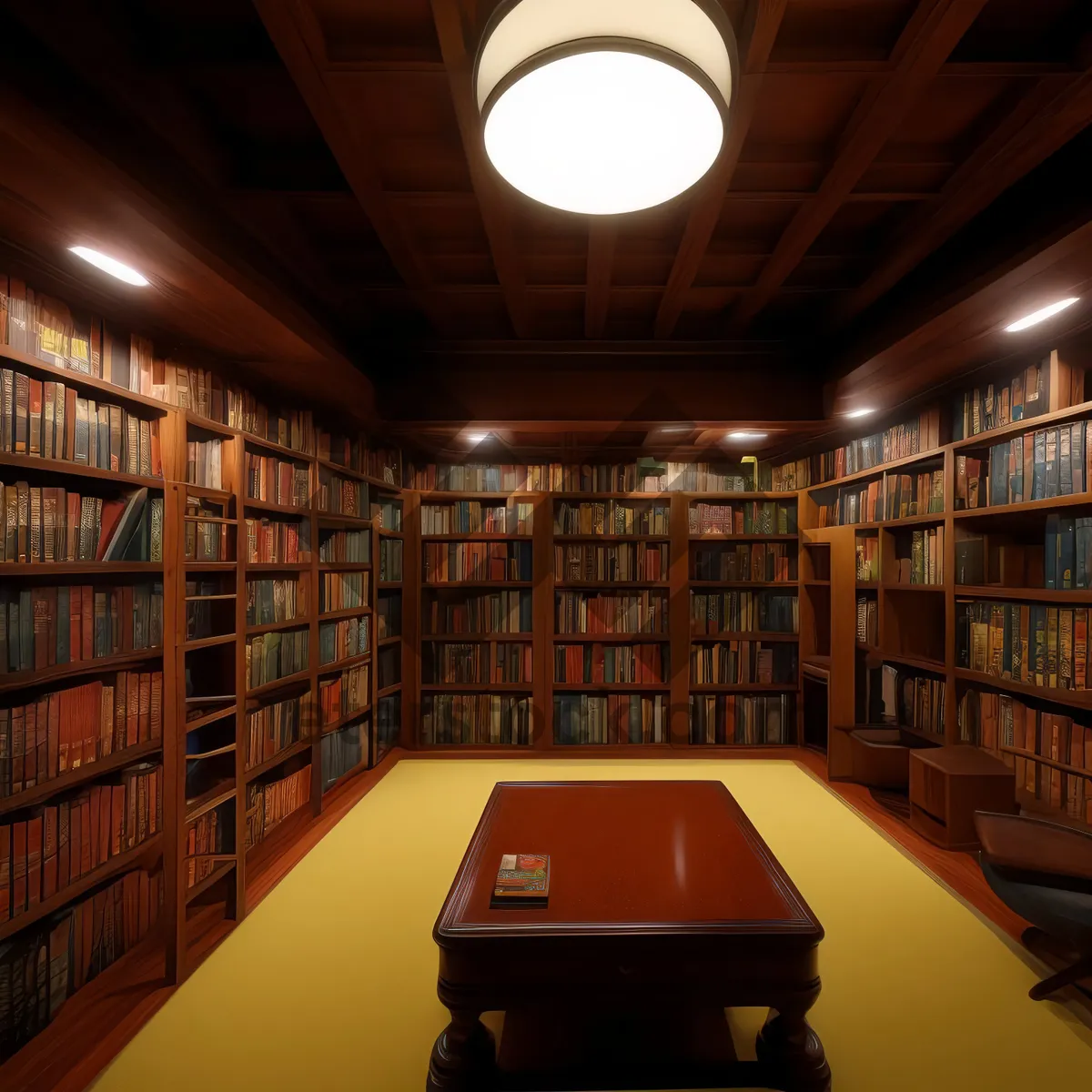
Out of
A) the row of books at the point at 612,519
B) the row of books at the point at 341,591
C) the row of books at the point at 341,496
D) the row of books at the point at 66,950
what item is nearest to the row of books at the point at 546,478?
the row of books at the point at 612,519

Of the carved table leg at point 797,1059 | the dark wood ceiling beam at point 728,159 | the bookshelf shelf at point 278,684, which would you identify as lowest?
the carved table leg at point 797,1059

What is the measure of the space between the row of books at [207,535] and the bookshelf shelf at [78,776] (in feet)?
2.20

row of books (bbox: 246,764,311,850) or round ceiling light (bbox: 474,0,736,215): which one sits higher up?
round ceiling light (bbox: 474,0,736,215)

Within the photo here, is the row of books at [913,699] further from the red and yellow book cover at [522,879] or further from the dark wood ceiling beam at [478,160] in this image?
the dark wood ceiling beam at [478,160]

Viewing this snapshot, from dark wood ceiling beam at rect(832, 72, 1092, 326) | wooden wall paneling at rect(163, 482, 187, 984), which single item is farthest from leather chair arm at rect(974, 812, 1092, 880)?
wooden wall paneling at rect(163, 482, 187, 984)

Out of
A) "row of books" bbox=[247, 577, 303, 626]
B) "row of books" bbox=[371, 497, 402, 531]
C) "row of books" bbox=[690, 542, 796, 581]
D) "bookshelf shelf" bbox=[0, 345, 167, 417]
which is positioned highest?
"bookshelf shelf" bbox=[0, 345, 167, 417]

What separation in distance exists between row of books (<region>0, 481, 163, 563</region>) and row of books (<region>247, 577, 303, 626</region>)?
720mm

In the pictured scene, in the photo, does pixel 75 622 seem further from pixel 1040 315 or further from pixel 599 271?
pixel 1040 315

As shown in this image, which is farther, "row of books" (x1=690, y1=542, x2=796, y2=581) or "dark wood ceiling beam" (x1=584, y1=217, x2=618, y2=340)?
"row of books" (x1=690, y1=542, x2=796, y2=581)

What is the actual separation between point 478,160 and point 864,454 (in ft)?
10.1

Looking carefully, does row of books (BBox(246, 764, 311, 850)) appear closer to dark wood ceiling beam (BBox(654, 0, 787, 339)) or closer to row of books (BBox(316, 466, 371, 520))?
row of books (BBox(316, 466, 371, 520))

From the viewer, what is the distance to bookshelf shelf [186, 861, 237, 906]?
215 cm

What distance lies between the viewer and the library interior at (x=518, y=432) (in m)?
1.44

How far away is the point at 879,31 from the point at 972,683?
2.92m
